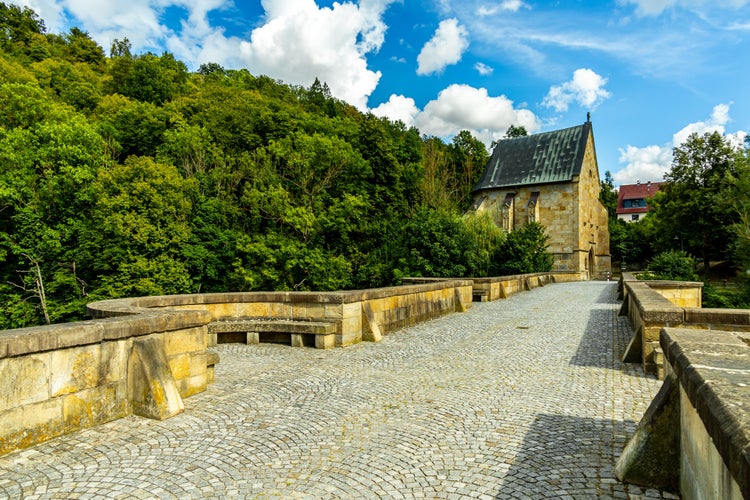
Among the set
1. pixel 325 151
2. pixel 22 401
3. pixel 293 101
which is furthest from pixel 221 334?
pixel 293 101

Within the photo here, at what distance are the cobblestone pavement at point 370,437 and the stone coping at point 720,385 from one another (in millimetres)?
931

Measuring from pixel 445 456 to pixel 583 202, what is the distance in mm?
39551

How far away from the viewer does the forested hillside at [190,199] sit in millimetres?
24328

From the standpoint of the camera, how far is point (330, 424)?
436 cm

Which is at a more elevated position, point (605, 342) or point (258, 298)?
point (258, 298)

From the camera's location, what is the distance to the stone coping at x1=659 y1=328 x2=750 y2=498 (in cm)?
149

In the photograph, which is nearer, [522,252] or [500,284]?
[500,284]

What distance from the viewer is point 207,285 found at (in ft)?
93.6

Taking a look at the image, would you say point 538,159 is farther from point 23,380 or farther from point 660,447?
point 23,380

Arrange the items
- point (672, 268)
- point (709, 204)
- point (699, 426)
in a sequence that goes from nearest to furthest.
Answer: point (699, 426) < point (672, 268) < point (709, 204)

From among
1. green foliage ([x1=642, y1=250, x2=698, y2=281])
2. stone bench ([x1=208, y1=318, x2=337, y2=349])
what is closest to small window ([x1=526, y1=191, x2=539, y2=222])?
green foliage ([x1=642, y1=250, x2=698, y2=281])

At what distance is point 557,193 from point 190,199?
28324mm

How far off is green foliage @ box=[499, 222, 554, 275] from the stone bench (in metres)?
20.1

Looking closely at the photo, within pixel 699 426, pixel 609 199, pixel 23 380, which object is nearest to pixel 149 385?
pixel 23 380
